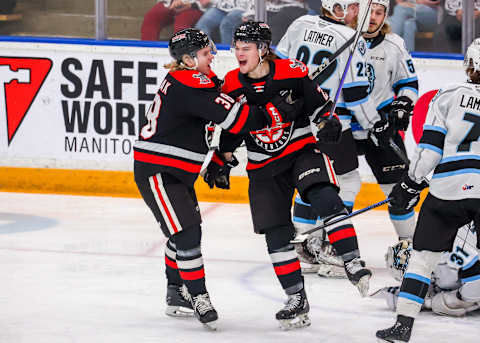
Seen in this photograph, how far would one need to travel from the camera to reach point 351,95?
4688 millimetres

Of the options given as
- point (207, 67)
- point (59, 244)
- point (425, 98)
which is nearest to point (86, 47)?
point (59, 244)

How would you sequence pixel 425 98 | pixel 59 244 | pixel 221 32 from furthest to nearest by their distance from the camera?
pixel 221 32
pixel 425 98
pixel 59 244

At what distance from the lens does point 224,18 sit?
20.8 feet

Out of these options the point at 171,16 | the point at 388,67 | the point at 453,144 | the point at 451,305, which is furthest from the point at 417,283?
the point at 171,16

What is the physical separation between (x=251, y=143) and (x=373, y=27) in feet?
4.11

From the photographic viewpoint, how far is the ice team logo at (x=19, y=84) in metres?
6.59

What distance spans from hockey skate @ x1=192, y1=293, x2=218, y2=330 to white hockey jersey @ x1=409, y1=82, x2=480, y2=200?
3.08ft

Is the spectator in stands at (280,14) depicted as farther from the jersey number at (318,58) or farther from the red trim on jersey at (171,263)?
the red trim on jersey at (171,263)

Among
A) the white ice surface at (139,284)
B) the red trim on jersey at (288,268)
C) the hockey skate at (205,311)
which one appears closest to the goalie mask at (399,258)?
the white ice surface at (139,284)

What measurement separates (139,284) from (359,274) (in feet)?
4.22

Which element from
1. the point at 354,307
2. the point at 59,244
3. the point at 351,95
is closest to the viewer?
the point at 354,307

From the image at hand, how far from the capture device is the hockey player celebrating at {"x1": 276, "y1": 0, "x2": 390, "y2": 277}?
15.2 feet

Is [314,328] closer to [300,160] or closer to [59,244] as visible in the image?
[300,160]

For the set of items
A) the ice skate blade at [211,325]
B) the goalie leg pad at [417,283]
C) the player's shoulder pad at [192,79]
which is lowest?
the ice skate blade at [211,325]
